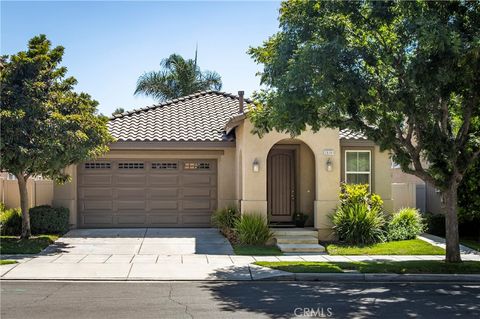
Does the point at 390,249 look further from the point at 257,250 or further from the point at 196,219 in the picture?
the point at 196,219

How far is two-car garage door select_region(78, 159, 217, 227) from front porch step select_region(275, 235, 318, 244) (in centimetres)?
396

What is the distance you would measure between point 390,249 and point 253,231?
3.89 meters

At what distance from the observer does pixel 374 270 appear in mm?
12258

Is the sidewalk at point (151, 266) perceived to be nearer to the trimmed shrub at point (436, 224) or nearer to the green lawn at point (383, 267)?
the green lawn at point (383, 267)

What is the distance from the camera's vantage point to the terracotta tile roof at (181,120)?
19.1m

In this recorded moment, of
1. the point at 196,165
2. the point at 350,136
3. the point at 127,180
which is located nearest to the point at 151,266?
the point at 127,180

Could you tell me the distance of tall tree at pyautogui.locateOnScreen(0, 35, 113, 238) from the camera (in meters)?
14.4

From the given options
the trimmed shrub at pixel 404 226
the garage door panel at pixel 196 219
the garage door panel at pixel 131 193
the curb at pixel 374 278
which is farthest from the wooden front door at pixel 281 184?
the curb at pixel 374 278

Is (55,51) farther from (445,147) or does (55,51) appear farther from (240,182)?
(445,147)

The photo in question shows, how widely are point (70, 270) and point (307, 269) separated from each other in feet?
17.0

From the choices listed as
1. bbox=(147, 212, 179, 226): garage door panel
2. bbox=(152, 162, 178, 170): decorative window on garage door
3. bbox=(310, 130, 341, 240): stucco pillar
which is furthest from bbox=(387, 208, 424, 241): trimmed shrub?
bbox=(152, 162, 178, 170): decorative window on garage door

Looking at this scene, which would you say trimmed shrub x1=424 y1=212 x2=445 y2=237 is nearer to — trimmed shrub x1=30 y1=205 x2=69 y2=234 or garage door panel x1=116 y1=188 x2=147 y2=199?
garage door panel x1=116 y1=188 x2=147 y2=199

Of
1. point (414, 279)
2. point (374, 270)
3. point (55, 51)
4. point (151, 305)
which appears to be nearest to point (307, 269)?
point (374, 270)

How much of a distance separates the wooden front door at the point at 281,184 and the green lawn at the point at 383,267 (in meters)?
5.60
